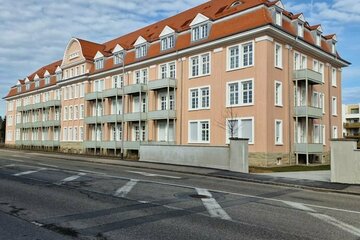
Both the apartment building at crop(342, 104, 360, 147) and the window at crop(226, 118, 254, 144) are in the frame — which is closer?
the window at crop(226, 118, 254, 144)

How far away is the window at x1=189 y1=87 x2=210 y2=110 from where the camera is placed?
1337 inches

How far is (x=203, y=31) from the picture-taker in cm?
3478

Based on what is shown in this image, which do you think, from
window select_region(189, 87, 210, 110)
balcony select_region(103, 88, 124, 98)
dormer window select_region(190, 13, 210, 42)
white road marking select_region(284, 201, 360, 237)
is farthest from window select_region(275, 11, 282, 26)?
white road marking select_region(284, 201, 360, 237)

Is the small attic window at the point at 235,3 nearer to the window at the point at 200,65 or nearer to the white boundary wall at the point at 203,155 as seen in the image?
the window at the point at 200,65

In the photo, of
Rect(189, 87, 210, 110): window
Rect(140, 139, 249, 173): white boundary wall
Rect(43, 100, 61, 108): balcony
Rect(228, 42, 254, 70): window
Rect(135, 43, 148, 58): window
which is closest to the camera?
Rect(140, 139, 249, 173): white boundary wall

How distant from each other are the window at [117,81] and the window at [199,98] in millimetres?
12874

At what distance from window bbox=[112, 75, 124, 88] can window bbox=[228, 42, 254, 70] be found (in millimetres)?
17528

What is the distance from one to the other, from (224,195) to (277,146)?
61.4ft

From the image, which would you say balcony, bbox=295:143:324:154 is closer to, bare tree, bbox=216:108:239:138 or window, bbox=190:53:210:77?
bare tree, bbox=216:108:239:138

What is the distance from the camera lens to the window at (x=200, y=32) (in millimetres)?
34406

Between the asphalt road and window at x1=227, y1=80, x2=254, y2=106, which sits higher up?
window at x1=227, y1=80, x2=254, y2=106

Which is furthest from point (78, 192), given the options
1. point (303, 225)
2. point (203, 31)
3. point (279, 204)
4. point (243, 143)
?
point (203, 31)

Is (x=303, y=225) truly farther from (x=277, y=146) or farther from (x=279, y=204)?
(x=277, y=146)

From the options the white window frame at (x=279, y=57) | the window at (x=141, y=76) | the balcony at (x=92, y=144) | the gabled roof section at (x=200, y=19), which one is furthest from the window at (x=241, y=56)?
the balcony at (x=92, y=144)
